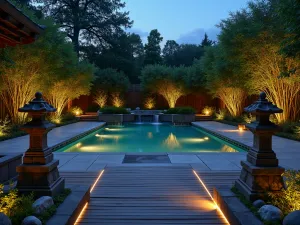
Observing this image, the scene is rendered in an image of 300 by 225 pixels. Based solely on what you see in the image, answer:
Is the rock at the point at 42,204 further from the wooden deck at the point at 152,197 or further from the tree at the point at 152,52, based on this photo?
the tree at the point at 152,52

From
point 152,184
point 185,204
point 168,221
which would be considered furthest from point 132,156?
point 168,221

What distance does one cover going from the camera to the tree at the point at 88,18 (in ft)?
89.7

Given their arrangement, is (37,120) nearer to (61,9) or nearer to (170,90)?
(170,90)

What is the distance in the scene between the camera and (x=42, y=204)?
3195 mm

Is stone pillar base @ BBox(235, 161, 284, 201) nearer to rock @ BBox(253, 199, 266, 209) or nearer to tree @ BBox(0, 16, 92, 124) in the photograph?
rock @ BBox(253, 199, 266, 209)

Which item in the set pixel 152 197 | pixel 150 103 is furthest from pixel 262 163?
pixel 150 103

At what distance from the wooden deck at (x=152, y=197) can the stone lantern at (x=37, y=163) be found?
0.60 metres

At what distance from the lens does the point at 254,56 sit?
1251 centimetres

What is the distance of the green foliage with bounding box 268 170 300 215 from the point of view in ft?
10.3

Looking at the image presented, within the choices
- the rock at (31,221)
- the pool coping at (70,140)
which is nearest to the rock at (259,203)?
the rock at (31,221)

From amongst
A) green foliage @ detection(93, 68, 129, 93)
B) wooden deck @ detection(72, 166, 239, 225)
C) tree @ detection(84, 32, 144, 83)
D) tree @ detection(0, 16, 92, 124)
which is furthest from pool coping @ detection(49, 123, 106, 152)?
tree @ detection(84, 32, 144, 83)

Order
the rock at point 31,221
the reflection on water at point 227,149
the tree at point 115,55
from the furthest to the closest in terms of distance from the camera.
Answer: the tree at point 115,55 < the reflection on water at point 227,149 < the rock at point 31,221

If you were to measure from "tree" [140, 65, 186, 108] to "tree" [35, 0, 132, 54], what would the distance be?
7.29 meters

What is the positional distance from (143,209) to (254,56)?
1029 cm
